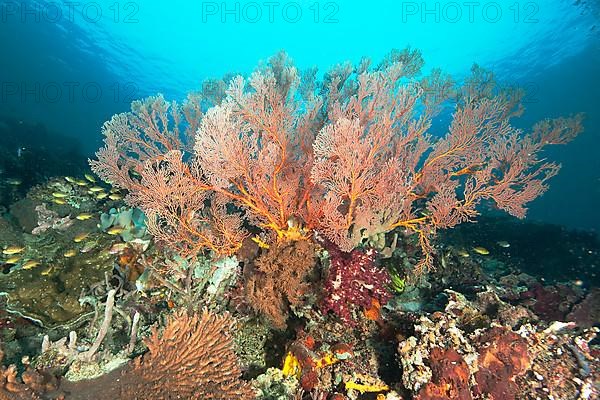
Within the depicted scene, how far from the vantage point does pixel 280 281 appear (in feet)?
16.1

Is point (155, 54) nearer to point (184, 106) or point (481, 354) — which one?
point (184, 106)

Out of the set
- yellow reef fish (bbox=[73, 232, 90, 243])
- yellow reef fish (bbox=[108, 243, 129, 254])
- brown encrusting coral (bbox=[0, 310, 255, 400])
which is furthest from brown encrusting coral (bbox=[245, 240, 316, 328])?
yellow reef fish (bbox=[73, 232, 90, 243])

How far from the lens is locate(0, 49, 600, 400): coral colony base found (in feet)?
10.5

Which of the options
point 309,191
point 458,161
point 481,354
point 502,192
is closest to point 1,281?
point 309,191

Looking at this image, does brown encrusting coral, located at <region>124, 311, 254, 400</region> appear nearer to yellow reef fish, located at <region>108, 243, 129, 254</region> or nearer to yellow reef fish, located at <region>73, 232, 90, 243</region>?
yellow reef fish, located at <region>108, 243, 129, 254</region>

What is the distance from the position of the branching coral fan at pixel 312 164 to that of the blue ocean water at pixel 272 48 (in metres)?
31.0

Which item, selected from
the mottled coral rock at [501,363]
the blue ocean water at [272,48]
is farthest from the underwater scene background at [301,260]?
the blue ocean water at [272,48]

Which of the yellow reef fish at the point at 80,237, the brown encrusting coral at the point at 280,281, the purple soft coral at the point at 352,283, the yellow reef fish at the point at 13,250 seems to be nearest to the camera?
the purple soft coral at the point at 352,283

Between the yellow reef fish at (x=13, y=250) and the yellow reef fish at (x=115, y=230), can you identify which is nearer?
the yellow reef fish at (x=13, y=250)

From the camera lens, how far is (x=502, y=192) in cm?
553

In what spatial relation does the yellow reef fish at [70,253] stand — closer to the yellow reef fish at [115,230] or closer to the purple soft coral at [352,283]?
the yellow reef fish at [115,230]

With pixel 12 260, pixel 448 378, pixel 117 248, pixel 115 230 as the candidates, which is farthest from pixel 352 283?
pixel 12 260

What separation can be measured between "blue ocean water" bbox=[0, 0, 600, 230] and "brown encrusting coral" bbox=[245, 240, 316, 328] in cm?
3315

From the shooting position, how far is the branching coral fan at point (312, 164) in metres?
4.44
